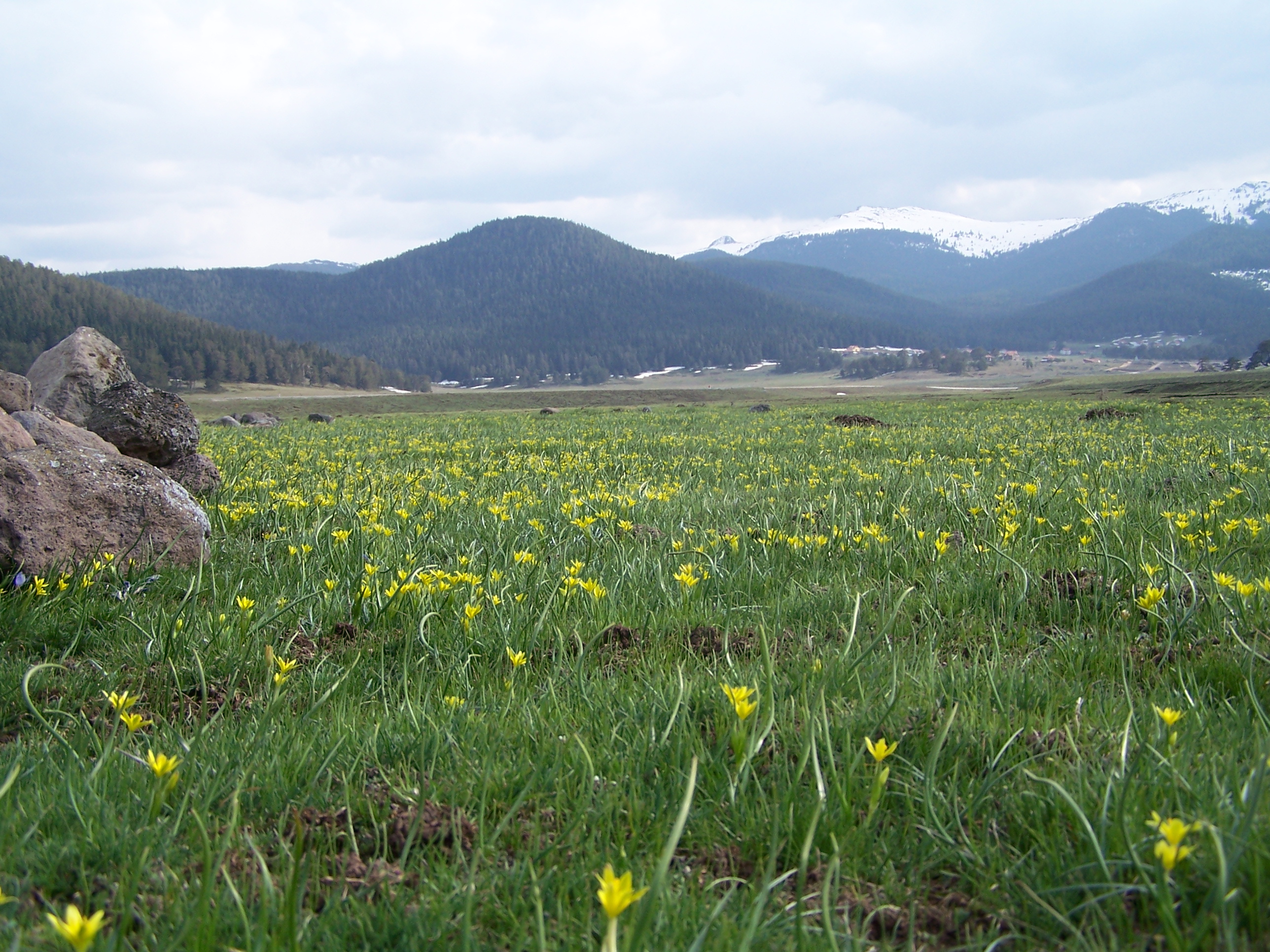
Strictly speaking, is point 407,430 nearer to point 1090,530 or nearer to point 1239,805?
point 1090,530

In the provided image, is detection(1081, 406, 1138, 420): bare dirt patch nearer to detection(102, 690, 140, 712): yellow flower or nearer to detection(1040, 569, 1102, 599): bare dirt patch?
detection(1040, 569, 1102, 599): bare dirt patch

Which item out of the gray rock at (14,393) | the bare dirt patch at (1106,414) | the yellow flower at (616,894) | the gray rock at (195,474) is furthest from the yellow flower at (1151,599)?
the bare dirt patch at (1106,414)

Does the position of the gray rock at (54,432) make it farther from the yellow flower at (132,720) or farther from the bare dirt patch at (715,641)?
the bare dirt patch at (715,641)

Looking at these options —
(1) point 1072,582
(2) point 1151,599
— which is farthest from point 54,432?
(2) point 1151,599

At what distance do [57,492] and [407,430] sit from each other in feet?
49.9

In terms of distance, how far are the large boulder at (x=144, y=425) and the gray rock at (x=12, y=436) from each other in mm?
2250

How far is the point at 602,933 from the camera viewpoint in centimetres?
166

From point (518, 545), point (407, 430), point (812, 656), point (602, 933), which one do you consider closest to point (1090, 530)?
point (812, 656)

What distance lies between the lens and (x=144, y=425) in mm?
7848

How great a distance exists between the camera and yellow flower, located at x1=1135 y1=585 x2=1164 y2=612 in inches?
130

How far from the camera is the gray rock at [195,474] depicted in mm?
7699

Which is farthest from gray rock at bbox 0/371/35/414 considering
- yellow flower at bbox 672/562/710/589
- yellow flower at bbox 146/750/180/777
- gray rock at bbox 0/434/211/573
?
yellow flower at bbox 146/750/180/777

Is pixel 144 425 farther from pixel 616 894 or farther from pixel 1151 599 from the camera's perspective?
pixel 1151 599

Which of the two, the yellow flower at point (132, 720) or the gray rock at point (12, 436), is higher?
the gray rock at point (12, 436)
